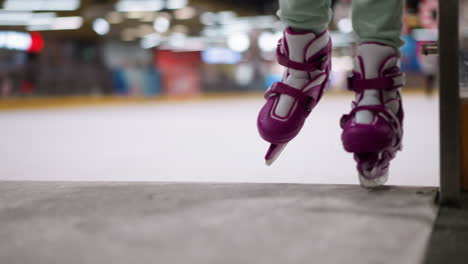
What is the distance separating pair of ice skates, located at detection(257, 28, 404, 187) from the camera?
783 millimetres

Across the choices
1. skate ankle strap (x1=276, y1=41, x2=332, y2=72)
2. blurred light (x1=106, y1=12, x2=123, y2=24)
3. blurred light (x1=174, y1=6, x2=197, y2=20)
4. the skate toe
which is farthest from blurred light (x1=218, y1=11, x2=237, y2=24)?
the skate toe

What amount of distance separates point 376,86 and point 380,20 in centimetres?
12

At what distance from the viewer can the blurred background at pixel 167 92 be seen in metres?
1.54

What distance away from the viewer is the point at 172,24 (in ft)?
50.2

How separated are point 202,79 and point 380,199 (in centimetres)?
2012

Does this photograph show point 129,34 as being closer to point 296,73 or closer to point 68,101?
point 68,101

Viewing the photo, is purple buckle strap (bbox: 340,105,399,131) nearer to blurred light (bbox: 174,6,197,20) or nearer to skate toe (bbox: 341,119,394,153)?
skate toe (bbox: 341,119,394,153)

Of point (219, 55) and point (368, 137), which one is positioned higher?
point (368, 137)

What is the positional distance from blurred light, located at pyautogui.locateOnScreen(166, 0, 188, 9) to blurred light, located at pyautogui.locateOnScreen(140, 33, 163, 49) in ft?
21.3

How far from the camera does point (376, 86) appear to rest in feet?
2.71

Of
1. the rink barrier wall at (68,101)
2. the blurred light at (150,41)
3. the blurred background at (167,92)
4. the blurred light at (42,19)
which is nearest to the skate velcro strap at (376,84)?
the blurred background at (167,92)

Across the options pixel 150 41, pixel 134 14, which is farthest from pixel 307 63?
pixel 150 41

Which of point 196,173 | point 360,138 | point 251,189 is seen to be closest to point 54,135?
point 196,173

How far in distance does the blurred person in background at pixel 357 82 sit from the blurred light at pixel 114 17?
1263 cm
